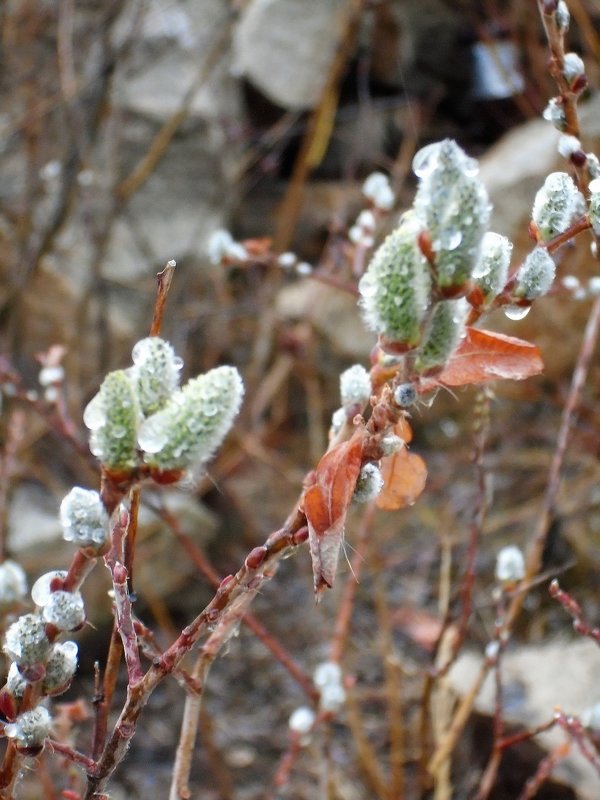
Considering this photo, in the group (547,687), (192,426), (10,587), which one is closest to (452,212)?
(192,426)

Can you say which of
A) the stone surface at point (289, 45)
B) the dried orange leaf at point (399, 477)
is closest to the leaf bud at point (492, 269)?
the dried orange leaf at point (399, 477)

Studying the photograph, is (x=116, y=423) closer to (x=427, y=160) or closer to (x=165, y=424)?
(x=165, y=424)

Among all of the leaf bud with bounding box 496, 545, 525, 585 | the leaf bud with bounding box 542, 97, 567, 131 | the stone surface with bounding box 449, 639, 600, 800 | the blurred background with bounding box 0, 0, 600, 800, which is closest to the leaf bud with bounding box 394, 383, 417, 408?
the leaf bud with bounding box 542, 97, 567, 131

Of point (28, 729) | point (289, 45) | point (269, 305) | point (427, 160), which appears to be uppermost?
point (427, 160)

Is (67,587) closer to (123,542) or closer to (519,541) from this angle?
(123,542)

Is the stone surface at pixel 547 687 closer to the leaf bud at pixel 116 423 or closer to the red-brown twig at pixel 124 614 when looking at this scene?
the red-brown twig at pixel 124 614

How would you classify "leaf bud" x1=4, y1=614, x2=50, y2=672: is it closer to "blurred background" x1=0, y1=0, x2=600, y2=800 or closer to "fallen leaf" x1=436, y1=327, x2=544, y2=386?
"fallen leaf" x1=436, y1=327, x2=544, y2=386

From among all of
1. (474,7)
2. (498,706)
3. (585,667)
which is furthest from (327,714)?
(474,7)
